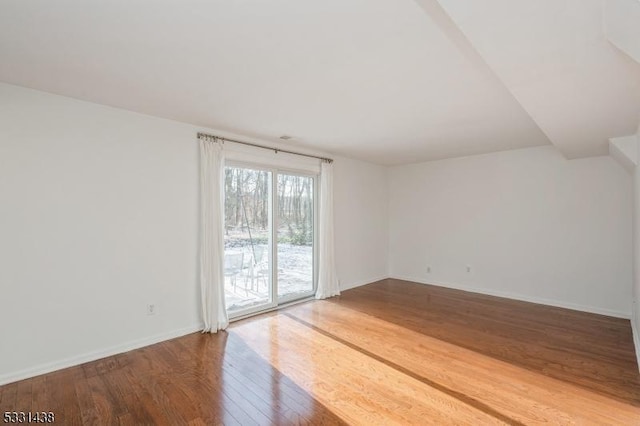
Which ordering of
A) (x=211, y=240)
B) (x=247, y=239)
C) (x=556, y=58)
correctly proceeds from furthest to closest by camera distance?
(x=247, y=239) → (x=211, y=240) → (x=556, y=58)

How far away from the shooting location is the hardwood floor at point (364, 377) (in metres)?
2.13

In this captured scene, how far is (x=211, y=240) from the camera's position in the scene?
368cm

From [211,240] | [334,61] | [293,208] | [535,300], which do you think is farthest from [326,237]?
[535,300]

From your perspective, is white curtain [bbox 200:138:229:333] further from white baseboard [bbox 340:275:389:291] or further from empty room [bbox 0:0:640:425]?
white baseboard [bbox 340:275:389:291]

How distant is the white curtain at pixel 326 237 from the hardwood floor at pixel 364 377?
1111mm

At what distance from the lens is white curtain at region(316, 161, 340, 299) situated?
5.05 meters

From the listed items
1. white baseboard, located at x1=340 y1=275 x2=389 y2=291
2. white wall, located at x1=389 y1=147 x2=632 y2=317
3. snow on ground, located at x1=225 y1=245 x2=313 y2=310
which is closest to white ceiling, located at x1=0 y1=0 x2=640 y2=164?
white wall, located at x1=389 y1=147 x2=632 y2=317

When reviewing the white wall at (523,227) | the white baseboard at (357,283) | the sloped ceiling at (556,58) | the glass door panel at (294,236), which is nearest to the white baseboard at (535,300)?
the white wall at (523,227)

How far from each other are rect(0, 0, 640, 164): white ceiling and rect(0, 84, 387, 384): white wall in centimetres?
31

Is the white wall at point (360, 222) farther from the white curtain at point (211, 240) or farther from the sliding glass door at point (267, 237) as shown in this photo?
the white curtain at point (211, 240)

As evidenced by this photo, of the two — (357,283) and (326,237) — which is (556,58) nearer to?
(326,237)

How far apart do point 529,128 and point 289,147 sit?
318cm

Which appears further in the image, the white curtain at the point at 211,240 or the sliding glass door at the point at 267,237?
the sliding glass door at the point at 267,237

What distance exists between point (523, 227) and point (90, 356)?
5919 millimetres
